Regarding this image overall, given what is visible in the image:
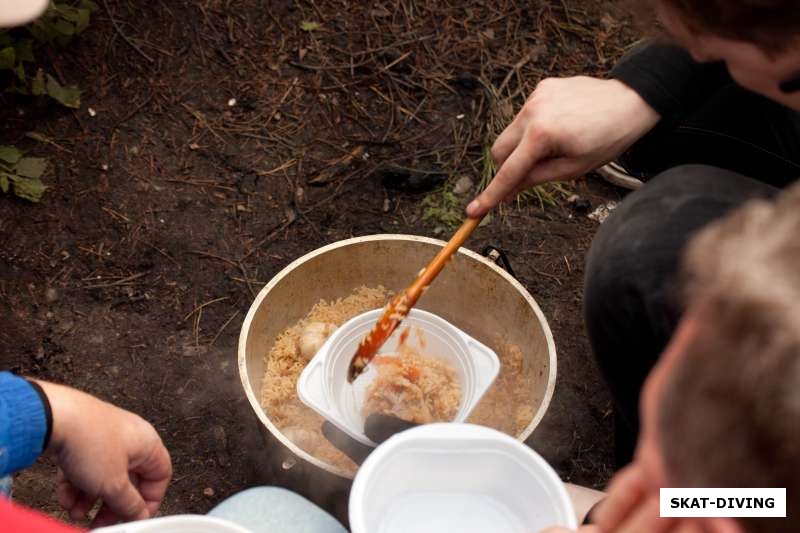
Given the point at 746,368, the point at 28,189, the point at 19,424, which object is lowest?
the point at 28,189

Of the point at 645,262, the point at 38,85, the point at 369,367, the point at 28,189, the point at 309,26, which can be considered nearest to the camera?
the point at 645,262

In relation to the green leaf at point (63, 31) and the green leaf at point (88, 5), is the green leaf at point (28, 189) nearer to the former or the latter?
the green leaf at point (63, 31)

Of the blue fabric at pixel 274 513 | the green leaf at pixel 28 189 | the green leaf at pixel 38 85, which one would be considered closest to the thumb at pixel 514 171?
the blue fabric at pixel 274 513

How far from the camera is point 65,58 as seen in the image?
2191mm

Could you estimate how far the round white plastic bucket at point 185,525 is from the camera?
0.78 m

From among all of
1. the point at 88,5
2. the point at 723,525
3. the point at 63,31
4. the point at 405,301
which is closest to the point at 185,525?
the point at 723,525

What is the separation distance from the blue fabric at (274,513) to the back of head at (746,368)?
0.73 m

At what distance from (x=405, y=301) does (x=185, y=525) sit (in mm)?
642

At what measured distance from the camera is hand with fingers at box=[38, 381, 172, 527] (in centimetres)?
98

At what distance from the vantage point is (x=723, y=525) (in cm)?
56

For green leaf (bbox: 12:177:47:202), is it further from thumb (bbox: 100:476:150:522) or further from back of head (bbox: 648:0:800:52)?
back of head (bbox: 648:0:800:52)

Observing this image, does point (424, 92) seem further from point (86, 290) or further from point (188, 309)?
point (86, 290)

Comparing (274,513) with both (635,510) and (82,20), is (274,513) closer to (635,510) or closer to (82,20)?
(635,510)

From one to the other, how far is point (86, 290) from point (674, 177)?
142 centimetres
